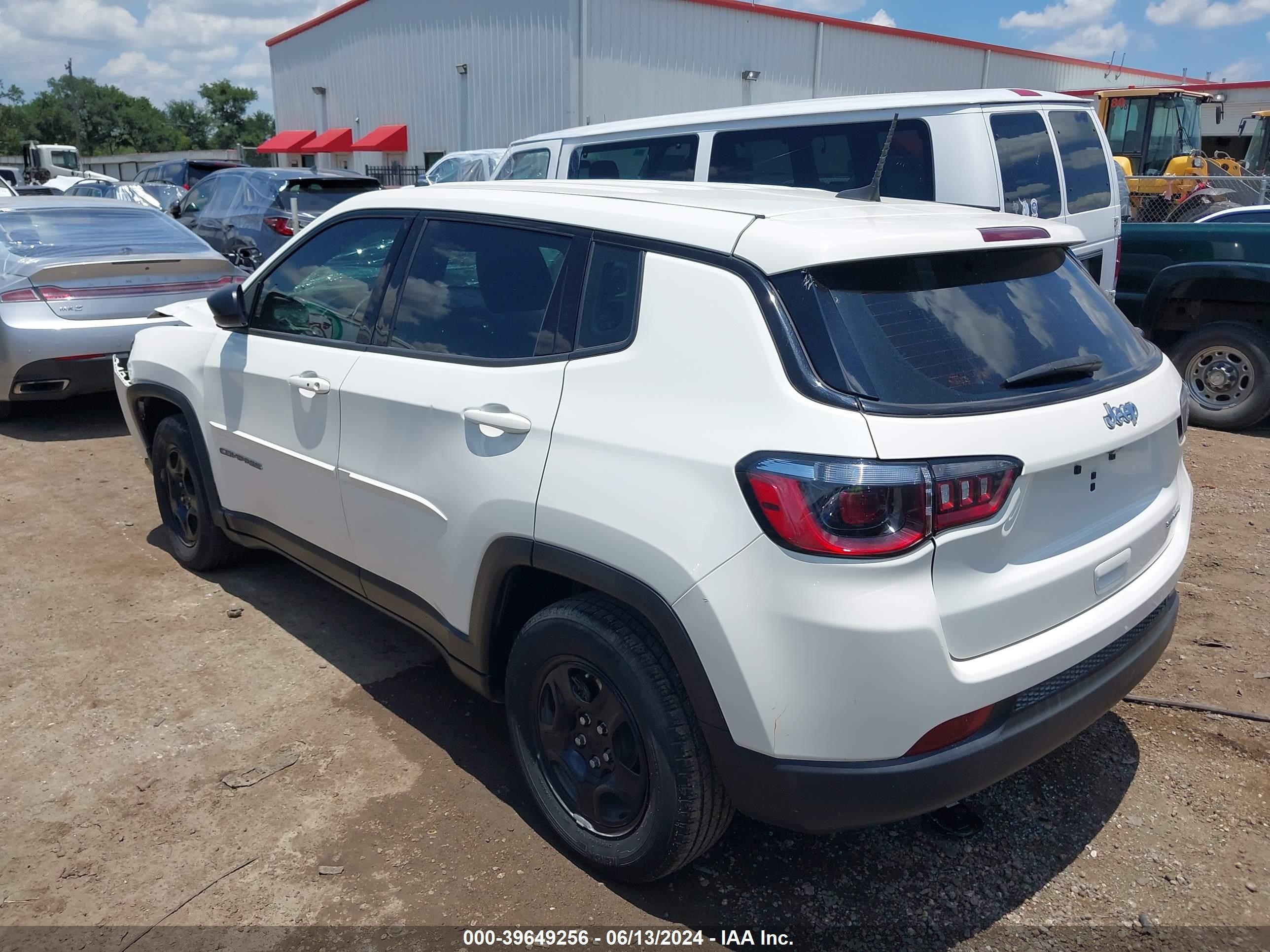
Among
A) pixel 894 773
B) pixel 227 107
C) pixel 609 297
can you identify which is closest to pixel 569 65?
pixel 609 297

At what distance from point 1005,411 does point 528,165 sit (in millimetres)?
7984

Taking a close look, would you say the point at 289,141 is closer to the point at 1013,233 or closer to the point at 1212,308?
the point at 1212,308

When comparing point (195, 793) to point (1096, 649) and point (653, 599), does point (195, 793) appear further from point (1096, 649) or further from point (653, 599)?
point (1096, 649)

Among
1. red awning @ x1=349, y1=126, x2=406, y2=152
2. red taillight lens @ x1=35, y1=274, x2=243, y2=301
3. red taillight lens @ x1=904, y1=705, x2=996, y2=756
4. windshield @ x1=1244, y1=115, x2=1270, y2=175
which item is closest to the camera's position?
red taillight lens @ x1=904, y1=705, x2=996, y2=756

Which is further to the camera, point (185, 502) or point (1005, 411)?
point (185, 502)

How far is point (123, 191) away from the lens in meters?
18.5

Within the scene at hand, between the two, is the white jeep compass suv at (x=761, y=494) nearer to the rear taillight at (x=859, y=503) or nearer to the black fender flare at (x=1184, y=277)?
the rear taillight at (x=859, y=503)

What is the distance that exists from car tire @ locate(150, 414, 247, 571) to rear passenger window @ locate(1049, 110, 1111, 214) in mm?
5542

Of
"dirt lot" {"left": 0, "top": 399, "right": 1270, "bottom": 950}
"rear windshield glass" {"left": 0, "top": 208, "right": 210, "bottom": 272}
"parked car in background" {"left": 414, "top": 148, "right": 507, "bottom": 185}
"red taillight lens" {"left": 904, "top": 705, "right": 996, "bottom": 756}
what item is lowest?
"dirt lot" {"left": 0, "top": 399, "right": 1270, "bottom": 950}

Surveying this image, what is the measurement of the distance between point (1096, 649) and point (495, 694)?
1.71 metres

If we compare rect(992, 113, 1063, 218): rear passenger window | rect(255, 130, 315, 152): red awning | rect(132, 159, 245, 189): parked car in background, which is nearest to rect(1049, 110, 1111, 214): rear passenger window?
rect(992, 113, 1063, 218): rear passenger window

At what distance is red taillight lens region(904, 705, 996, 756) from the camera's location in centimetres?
218

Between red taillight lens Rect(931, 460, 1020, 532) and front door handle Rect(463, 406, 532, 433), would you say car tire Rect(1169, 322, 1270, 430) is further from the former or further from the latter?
front door handle Rect(463, 406, 532, 433)

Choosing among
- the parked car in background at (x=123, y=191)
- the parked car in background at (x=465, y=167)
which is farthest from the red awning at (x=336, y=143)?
the parked car in background at (x=465, y=167)
